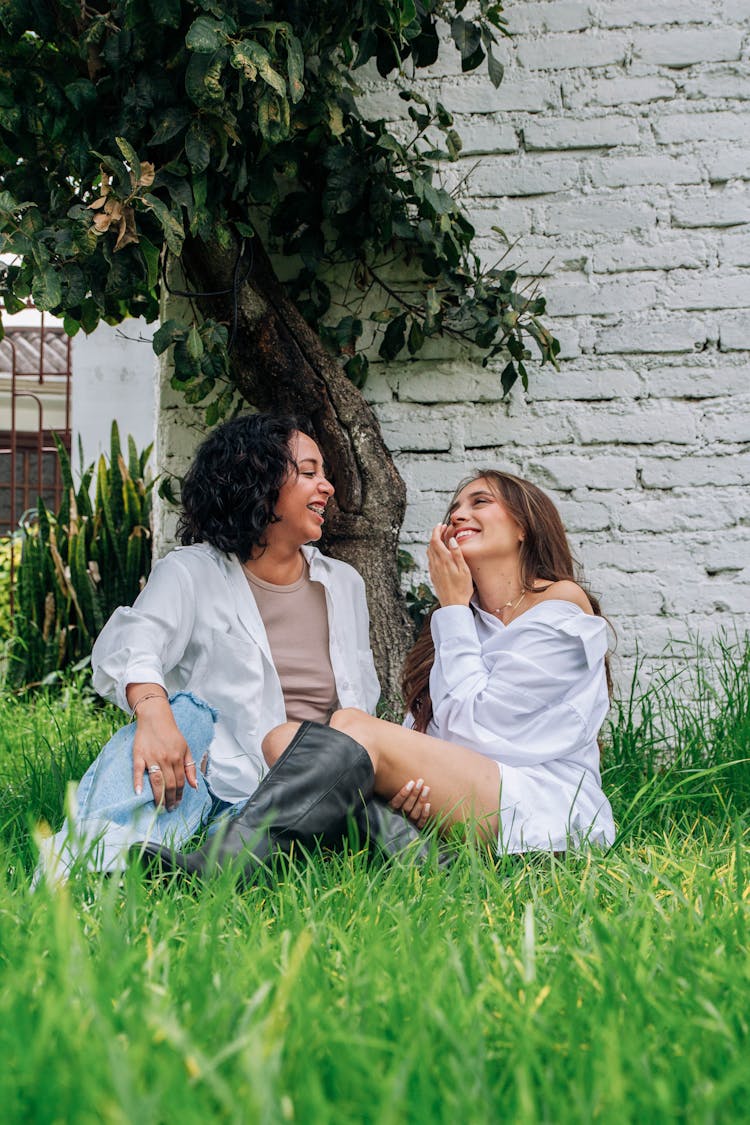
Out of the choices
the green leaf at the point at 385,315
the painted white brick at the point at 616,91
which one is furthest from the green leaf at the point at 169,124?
the painted white brick at the point at 616,91

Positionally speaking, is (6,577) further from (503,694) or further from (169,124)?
(503,694)

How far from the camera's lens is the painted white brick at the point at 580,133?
3.42 metres

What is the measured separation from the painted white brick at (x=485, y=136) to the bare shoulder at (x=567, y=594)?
1670 mm

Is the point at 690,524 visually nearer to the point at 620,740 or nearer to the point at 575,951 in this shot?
the point at 620,740

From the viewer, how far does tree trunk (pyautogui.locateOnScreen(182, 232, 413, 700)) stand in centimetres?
320

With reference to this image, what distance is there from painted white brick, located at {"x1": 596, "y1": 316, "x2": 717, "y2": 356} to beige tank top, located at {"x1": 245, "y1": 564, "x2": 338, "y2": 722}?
1393 millimetres

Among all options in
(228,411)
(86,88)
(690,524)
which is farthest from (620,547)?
(86,88)

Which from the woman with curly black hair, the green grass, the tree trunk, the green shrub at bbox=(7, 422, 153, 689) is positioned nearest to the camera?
the green grass

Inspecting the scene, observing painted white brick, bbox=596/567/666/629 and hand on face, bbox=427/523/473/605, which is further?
painted white brick, bbox=596/567/666/629

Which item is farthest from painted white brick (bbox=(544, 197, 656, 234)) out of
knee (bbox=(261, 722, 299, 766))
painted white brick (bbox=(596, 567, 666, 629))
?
knee (bbox=(261, 722, 299, 766))

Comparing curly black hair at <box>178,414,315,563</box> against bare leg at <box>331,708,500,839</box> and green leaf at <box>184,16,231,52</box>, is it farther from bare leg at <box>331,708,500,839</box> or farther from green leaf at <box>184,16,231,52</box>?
green leaf at <box>184,16,231,52</box>

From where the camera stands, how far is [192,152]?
2.55 m

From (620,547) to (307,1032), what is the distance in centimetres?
260

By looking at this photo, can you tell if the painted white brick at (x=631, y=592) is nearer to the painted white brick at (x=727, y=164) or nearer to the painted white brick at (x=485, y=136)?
the painted white brick at (x=727, y=164)
